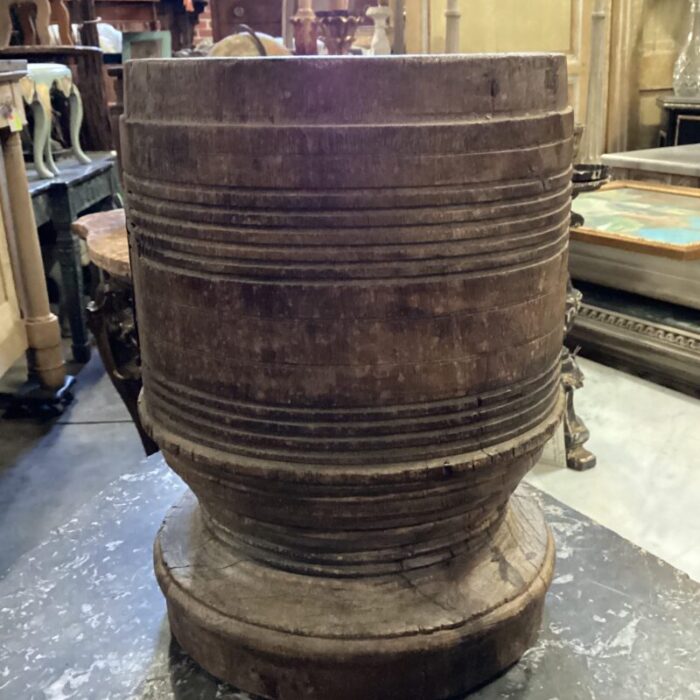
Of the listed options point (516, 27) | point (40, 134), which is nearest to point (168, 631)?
point (40, 134)

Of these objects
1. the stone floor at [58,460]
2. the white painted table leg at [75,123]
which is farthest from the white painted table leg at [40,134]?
the stone floor at [58,460]

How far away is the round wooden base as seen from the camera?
0.82 meters

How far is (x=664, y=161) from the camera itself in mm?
2785

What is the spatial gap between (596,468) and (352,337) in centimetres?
103

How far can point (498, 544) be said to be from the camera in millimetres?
937

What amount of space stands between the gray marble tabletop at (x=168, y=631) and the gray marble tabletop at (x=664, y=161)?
6.12 feet

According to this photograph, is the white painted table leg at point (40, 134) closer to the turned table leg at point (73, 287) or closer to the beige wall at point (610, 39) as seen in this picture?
the turned table leg at point (73, 287)

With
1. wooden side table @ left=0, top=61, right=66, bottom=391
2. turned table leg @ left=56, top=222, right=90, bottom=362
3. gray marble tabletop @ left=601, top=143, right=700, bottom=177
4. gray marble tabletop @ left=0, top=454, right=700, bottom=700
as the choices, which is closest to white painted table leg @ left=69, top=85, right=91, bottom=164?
turned table leg @ left=56, top=222, right=90, bottom=362

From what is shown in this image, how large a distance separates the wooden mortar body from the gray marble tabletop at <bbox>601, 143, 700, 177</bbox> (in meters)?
2.02

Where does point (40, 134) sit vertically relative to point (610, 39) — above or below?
below

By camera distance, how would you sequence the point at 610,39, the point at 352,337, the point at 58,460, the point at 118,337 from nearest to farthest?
1. the point at 352,337
2. the point at 118,337
3. the point at 58,460
4. the point at 610,39

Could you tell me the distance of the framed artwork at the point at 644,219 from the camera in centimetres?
188

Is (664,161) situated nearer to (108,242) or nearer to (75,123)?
(108,242)

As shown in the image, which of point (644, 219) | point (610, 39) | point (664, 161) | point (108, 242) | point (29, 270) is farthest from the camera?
point (610, 39)
